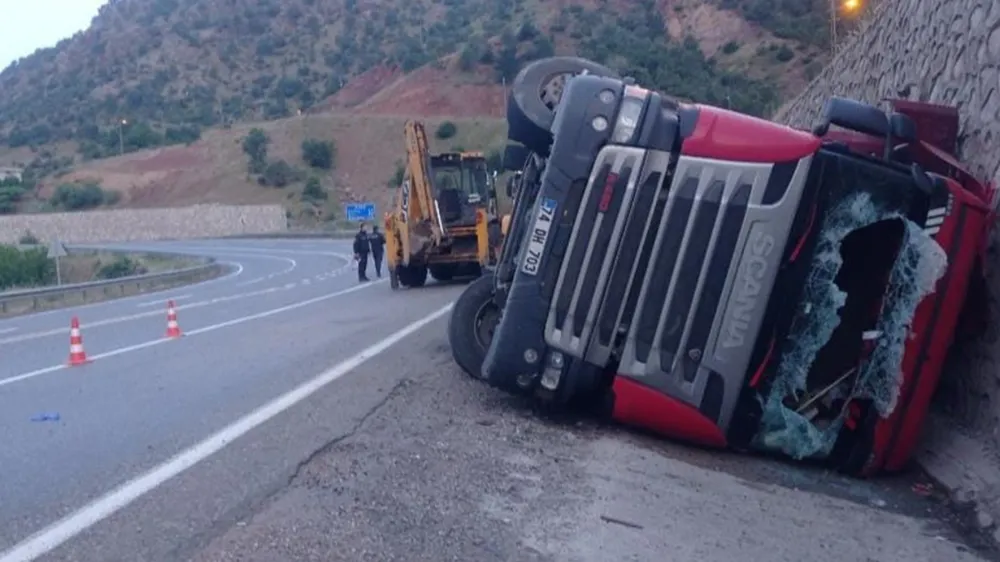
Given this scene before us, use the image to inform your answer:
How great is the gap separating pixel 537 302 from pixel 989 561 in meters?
3.38

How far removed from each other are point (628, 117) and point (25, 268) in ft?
163

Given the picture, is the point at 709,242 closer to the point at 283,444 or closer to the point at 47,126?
the point at 283,444

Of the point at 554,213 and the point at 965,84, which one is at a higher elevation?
the point at 965,84

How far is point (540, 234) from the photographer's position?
356 inches

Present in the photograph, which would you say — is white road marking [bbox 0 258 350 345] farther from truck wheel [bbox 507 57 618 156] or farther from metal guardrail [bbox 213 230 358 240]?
metal guardrail [bbox 213 230 358 240]

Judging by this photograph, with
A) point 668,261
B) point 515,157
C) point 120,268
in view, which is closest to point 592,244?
point 668,261

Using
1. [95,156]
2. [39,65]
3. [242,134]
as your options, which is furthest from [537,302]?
[39,65]

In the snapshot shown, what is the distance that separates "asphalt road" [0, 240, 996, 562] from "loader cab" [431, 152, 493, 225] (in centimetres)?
1346

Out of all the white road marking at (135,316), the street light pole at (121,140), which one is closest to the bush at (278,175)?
the street light pole at (121,140)

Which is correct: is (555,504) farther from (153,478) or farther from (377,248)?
(377,248)

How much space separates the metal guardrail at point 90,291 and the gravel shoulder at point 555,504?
25015mm

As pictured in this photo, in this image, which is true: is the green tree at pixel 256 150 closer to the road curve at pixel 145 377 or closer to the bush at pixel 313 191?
the bush at pixel 313 191

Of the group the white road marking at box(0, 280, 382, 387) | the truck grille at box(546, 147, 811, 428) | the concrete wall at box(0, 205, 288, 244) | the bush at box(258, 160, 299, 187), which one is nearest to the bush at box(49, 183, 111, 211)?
the concrete wall at box(0, 205, 288, 244)

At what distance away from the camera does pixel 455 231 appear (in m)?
26.2
